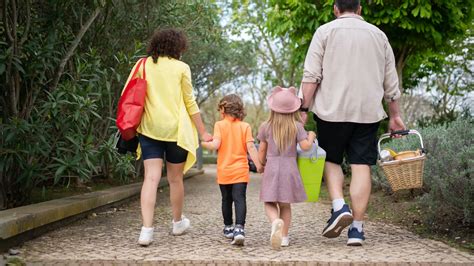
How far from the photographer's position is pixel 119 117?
5035 mm

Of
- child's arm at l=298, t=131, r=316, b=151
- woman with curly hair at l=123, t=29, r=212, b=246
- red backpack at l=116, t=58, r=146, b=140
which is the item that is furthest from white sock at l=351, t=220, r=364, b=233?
red backpack at l=116, t=58, r=146, b=140

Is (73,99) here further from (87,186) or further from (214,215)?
(87,186)

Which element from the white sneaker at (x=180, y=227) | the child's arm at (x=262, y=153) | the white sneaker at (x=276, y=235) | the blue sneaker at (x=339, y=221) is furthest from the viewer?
the white sneaker at (x=180, y=227)

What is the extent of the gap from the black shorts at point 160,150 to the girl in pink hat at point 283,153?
756 mm

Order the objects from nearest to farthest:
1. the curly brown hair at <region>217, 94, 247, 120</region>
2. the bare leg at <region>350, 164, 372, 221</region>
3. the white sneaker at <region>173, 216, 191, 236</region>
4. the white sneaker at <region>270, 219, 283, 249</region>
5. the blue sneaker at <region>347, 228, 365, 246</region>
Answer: the white sneaker at <region>270, 219, 283, 249</region> < the blue sneaker at <region>347, 228, 365, 246</region> < the bare leg at <region>350, 164, 372, 221</region> < the curly brown hair at <region>217, 94, 247, 120</region> < the white sneaker at <region>173, 216, 191, 236</region>

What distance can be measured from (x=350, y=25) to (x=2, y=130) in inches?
130

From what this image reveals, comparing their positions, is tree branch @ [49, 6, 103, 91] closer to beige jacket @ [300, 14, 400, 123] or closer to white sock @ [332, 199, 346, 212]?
beige jacket @ [300, 14, 400, 123]

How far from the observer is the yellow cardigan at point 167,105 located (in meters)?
5.05

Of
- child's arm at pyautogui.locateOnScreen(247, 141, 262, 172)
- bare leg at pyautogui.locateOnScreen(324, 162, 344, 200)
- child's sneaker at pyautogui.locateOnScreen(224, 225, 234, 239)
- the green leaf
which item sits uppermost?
the green leaf

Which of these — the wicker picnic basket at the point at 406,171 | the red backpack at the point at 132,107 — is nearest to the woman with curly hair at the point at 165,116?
the red backpack at the point at 132,107

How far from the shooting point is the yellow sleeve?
518 centimetres

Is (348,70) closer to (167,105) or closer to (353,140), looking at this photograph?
(353,140)

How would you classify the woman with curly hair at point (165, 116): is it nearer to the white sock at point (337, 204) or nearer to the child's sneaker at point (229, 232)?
the child's sneaker at point (229, 232)

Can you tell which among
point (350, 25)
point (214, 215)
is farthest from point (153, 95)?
point (214, 215)
